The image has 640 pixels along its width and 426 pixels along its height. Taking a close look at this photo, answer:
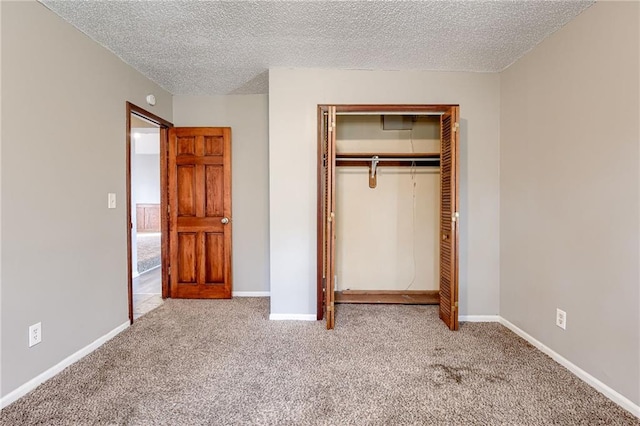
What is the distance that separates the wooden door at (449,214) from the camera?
265 cm

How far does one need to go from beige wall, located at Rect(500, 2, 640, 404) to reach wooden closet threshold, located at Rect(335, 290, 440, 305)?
84 centimetres

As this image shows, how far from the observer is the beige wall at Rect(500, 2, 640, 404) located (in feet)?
5.68

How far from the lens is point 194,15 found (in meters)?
2.11

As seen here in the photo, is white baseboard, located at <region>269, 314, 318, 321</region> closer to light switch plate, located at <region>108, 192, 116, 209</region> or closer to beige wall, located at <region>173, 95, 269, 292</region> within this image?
beige wall, located at <region>173, 95, 269, 292</region>

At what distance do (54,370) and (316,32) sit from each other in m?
2.99

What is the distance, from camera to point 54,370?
205 cm

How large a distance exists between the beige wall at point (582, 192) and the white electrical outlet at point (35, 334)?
138 inches

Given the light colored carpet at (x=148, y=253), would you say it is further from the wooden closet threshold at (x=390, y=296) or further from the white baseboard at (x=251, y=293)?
the wooden closet threshold at (x=390, y=296)

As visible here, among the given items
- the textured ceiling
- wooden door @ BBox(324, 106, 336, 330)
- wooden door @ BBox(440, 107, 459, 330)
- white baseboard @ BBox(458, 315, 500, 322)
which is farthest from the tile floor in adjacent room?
white baseboard @ BBox(458, 315, 500, 322)

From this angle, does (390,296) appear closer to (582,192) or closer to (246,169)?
(582,192)

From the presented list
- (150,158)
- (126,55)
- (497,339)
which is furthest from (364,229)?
(150,158)

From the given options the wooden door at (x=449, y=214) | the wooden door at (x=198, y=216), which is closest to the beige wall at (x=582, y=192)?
the wooden door at (x=449, y=214)

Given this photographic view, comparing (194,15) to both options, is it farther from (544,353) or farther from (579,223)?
(544,353)

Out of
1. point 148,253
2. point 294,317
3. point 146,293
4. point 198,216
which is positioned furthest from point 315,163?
point 148,253
